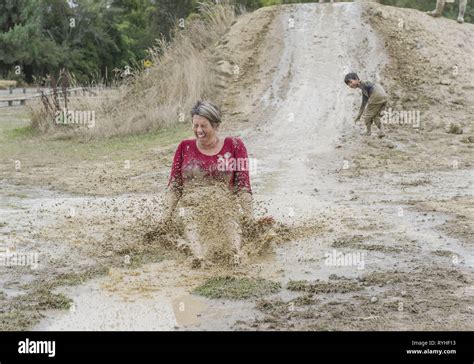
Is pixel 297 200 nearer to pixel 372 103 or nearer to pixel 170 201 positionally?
pixel 170 201

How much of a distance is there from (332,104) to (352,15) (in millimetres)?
4334

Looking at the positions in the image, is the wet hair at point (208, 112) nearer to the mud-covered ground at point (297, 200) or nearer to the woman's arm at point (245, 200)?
the woman's arm at point (245, 200)

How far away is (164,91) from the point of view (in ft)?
64.2

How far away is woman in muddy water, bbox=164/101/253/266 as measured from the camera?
24.9 feet

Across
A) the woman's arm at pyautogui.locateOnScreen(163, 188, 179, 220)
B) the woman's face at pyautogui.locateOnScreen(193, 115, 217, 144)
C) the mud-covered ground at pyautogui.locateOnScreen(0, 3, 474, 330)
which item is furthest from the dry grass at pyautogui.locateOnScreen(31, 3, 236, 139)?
the woman's face at pyautogui.locateOnScreen(193, 115, 217, 144)

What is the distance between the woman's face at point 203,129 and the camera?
24.8 ft

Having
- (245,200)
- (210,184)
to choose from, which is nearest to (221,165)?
(210,184)

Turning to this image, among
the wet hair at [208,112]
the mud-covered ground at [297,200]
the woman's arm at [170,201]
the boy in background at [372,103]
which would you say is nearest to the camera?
the mud-covered ground at [297,200]

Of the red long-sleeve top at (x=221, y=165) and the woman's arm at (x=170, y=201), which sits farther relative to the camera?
the woman's arm at (x=170, y=201)

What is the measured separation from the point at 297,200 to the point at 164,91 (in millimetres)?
9566

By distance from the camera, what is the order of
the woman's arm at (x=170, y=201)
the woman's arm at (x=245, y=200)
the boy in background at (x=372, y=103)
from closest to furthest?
the woman's arm at (x=245, y=200) < the woman's arm at (x=170, y=201) < the boy in background at (x=372, y=103)

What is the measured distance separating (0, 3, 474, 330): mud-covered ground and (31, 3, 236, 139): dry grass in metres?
0.60

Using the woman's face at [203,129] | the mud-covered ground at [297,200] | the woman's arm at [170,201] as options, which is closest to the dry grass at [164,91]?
the mud-covered ground at [297,200]

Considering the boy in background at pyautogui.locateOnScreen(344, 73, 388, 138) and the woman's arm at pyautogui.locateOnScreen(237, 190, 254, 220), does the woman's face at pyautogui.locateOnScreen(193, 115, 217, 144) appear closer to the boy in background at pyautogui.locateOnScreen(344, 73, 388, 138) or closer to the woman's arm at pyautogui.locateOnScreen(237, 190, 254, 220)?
the woman's arm at pyautogui.locateOnScreen(237, 190, 254, 220)
